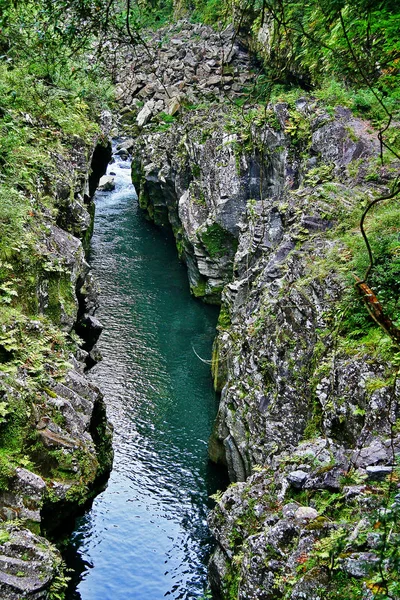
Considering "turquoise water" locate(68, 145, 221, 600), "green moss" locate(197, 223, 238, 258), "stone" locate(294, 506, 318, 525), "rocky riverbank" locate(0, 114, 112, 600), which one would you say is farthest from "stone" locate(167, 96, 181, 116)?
"stone" locate(294, 506, 318, 525)

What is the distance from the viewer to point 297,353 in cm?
1546

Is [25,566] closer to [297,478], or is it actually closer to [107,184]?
[297,478]

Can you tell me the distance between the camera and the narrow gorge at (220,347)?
340 inches

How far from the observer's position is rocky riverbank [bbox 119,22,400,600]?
9.25 m

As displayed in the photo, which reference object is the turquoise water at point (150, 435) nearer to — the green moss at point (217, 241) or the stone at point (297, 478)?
the green moss at point (217, 241)

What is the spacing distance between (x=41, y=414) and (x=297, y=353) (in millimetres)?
6673

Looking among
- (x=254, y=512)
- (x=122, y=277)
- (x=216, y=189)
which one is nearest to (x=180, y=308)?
(x=122, y=277)

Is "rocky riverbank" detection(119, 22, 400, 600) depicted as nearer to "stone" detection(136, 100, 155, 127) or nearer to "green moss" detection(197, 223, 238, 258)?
"green moss" detection(197, 223, 238, 258)

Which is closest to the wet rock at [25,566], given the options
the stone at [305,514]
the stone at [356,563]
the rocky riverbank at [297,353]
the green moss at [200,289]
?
the rocky riverbank at [297,353]

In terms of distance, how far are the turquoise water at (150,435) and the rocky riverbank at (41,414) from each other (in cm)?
242

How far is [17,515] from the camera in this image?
34.3 feet

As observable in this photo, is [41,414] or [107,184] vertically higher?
[107,184]

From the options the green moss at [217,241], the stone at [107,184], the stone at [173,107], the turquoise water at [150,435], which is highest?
the stone at [173,107]

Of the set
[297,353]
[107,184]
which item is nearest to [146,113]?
[107,184]
